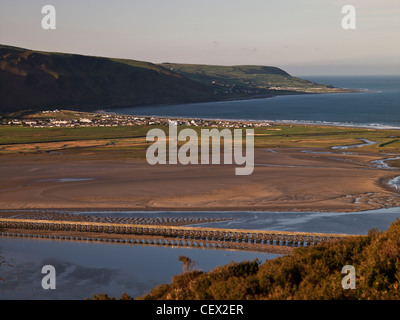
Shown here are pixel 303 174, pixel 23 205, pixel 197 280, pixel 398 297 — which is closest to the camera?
pixel 398 297

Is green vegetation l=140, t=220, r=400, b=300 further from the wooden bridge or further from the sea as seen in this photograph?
the wooden bridge

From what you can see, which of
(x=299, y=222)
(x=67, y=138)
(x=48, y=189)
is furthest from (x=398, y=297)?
(x=67, y=138)

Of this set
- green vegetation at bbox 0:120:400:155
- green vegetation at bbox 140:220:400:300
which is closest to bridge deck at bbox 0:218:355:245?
green vegetation at bbox 140:220:400:300

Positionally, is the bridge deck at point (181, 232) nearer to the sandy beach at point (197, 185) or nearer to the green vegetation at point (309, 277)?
the sandy beach at point (197, 185)

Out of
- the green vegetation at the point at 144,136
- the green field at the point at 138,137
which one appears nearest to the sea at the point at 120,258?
the green vegetation at the point at 144,136

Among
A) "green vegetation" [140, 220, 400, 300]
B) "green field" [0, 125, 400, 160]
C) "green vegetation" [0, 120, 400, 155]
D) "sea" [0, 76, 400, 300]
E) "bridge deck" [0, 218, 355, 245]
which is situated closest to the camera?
"green vegetation" [140, 220, 400, 300]

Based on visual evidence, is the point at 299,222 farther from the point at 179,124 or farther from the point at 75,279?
the point at 179,124

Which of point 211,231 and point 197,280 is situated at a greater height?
point 197,280
